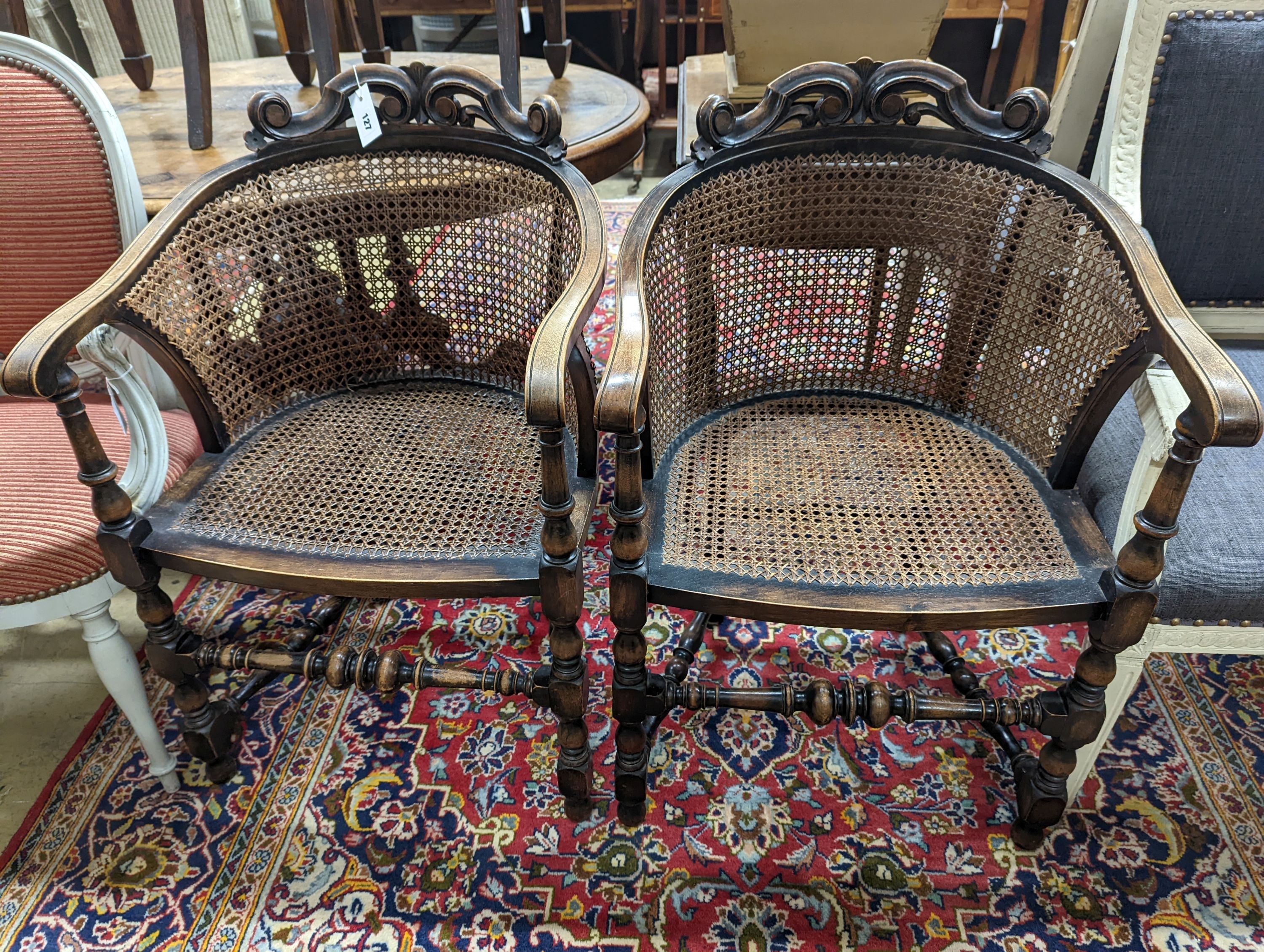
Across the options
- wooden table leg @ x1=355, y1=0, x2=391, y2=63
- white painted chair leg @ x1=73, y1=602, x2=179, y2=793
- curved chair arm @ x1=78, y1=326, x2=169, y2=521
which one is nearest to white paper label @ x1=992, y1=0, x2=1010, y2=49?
wooden table leg @ x1=355, y1=0, x2=391, y2=63

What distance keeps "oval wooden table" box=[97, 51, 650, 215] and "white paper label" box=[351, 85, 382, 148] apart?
42cm

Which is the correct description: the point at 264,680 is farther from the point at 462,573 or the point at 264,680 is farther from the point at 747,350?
the point at 747,350

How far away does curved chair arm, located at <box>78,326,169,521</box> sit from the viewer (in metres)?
1.27

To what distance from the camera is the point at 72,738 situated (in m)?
1.61

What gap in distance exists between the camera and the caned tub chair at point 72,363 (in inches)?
50.0

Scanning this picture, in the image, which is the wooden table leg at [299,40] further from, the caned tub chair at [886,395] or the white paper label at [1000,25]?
the white paper label at [1000,25]

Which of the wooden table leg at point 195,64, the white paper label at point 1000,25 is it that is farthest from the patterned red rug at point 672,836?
the white paper label at point 1000,25

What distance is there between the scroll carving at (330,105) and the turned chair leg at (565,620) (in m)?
0.74

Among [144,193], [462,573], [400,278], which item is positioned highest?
[144,193]

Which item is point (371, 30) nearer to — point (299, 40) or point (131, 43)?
point (299, 40)

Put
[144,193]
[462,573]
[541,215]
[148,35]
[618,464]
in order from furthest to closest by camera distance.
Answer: [148,35], [144,193], [541,215], [462,573], [618,464]

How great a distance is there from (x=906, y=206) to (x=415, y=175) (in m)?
0.87

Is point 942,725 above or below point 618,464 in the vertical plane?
below

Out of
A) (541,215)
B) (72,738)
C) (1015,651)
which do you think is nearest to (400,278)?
(541,215)
